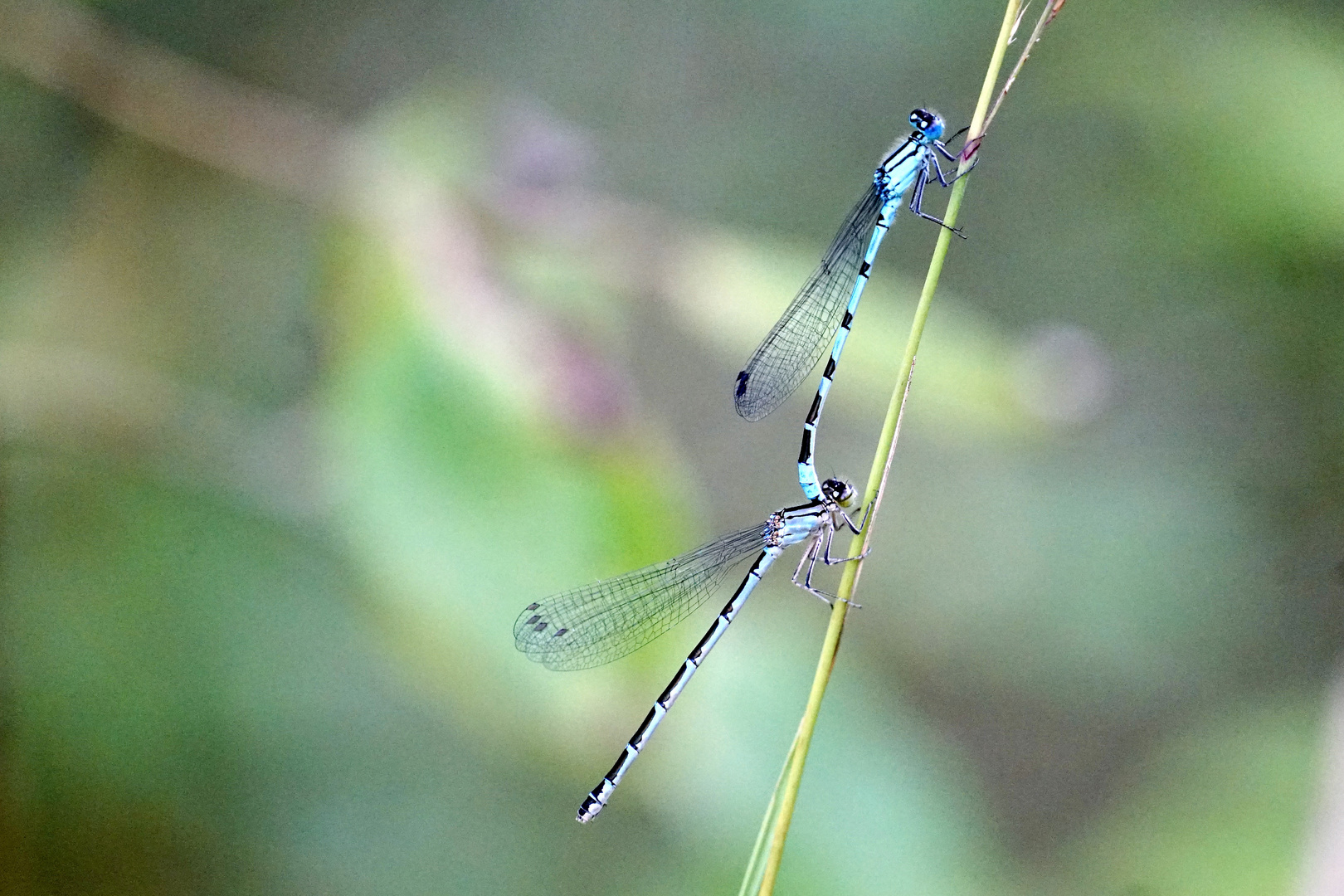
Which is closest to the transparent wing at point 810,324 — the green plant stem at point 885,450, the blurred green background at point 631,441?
the blurred green background at point 631,441

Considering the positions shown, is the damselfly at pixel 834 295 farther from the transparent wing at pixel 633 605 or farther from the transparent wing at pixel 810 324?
the transparent wing at pixel 633 605

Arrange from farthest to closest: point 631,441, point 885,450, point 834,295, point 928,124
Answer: point 631,441, point 834,295, point 928,124, point 885,450

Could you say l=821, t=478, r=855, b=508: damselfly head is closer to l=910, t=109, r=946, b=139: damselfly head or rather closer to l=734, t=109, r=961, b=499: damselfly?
l=734, t=109, r=961, b=499: damselfly

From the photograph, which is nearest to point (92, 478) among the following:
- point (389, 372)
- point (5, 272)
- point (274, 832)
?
point (5, 272)

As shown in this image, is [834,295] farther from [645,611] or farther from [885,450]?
[645,611]

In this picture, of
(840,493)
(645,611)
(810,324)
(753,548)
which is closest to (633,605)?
(645,611)

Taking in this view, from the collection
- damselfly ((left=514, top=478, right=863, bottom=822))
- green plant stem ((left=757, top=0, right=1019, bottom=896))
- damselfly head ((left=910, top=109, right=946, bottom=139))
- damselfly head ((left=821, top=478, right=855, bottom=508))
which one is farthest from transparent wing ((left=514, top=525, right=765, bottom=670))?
damselfly head ((left=910, top=109, right=946, bottom=139))

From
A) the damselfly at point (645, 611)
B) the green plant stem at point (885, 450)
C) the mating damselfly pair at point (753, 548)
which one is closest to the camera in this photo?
the green plant stem at point (885, 450)

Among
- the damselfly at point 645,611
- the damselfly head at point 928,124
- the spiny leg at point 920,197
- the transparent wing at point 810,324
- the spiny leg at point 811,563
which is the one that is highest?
the damselfly head at point 928,124
